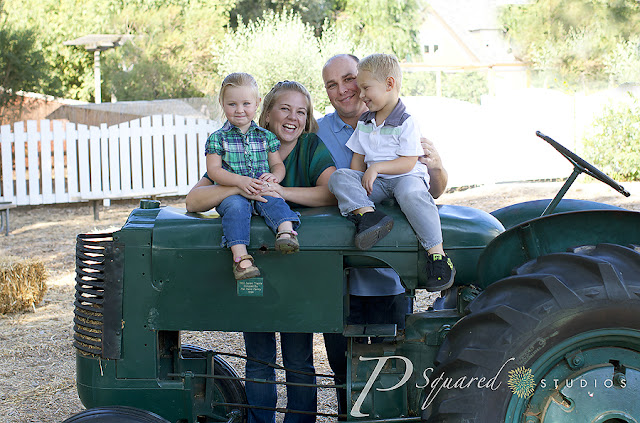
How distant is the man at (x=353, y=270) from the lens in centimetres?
318

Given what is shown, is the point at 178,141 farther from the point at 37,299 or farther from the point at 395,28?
the point at 395,28

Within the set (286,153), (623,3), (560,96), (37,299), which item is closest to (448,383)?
(286,153)

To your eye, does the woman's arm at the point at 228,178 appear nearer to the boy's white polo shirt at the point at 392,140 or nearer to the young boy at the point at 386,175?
the young boy at the point at 386,175

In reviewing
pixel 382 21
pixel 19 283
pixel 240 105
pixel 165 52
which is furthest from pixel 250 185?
pixel 382 21

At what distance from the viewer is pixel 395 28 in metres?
31.0

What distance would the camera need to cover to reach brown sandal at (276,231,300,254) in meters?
2.40

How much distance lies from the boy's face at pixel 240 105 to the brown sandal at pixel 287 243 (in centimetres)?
64

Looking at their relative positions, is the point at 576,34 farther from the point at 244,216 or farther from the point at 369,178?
the point at 244,216

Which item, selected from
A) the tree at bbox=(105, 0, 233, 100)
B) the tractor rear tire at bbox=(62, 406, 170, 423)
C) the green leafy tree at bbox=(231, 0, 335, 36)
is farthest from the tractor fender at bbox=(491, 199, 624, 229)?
the green leafy tree at bbox=(231, 0, 335, 36)

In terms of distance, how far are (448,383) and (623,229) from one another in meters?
0.85

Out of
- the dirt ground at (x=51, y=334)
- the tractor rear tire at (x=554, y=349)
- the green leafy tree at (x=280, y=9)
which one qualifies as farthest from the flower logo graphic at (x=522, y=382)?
the green leafy tree at (x=280, y=9)

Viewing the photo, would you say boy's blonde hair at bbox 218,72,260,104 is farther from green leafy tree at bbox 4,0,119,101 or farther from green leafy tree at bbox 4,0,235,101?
green leafy tree at bbox 4,0,119,101

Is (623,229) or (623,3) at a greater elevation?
(623,3)

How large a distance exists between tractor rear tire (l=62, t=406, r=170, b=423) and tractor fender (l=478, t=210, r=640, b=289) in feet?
4.34
